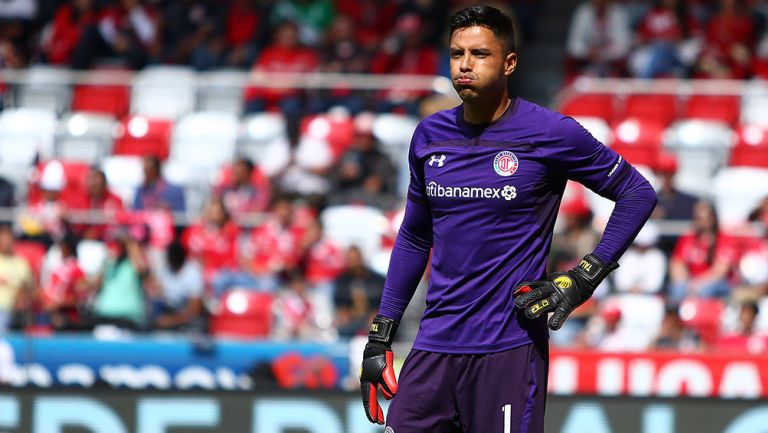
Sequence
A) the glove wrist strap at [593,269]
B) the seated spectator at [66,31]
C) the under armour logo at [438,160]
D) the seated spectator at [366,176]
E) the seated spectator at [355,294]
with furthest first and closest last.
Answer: the seated spectator at [66,31], the seated spectator at [366,176], the seated spectator at [355,294], the under armour logo at [438,160], the glove wrist strap at [593,269]

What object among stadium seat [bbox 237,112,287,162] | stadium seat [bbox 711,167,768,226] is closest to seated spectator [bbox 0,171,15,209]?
stadium seat [bbox 237,112,287,162]

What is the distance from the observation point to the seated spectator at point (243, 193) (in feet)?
38.3

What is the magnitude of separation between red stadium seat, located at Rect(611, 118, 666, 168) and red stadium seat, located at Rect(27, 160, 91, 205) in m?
4.65

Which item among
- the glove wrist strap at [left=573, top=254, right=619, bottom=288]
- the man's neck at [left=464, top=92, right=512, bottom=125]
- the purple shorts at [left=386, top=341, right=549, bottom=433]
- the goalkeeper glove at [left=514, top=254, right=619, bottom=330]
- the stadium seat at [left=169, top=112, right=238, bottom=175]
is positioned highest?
the stadium seat at [left=169, top=112, right=238, bottom=175]

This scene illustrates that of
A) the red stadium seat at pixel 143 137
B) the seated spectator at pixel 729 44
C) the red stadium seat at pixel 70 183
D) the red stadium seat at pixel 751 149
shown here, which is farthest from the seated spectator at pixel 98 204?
the seated spectator at pixel 729 44

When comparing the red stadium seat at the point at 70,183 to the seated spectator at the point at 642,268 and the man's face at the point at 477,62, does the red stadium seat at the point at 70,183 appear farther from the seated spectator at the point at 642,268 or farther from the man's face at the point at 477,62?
the man's face at the point at 477,62

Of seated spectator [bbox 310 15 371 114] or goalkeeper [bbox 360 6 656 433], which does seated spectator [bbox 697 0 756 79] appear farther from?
goalkeeper [bbox 360 6 656 433]

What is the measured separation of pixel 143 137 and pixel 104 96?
859 millimetres

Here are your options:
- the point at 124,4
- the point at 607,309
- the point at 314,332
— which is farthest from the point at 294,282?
the point at 124,4

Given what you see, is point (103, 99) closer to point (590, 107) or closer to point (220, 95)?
point (220, 95)

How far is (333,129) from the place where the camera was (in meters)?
12.5

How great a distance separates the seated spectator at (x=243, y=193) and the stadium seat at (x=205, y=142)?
28.2 inches

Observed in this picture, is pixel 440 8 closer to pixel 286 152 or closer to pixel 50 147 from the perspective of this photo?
pixel 286 152

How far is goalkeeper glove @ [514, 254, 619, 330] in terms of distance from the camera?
4.16 meters
